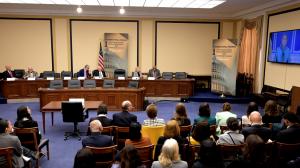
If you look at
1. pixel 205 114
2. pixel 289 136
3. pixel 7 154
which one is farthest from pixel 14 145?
pixel 289 136

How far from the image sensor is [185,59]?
13.1 m

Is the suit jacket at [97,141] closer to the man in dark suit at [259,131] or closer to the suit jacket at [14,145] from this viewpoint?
the suit jacket at [14,145]

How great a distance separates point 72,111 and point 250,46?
8287mm

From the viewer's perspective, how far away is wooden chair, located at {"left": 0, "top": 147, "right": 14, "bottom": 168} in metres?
3.52

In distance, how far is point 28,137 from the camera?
4.74 metres

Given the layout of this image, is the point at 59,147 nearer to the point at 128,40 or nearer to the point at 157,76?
the point at 157,76

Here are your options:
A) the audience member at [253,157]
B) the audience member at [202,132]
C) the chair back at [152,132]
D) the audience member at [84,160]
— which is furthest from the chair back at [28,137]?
the audience member at [253,157]

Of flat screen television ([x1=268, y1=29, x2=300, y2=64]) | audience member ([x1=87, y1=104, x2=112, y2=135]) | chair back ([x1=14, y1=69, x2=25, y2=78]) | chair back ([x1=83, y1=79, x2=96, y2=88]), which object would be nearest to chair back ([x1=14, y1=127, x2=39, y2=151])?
audience member ([x1=87, y1=104, x2=112, y2=135])

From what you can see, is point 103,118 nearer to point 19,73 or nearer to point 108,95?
point 108,95

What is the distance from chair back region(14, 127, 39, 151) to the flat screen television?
23.6ft

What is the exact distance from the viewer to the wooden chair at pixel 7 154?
352cm

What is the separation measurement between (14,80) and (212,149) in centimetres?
927

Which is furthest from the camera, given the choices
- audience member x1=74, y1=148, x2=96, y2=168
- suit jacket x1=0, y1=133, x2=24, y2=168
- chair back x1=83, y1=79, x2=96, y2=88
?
chair back x1=83, y1=79, x2=96, y2=88

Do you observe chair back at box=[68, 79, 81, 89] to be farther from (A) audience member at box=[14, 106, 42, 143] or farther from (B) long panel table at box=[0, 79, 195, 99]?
(A) audience member at box=[14, 106, 42, 143]
